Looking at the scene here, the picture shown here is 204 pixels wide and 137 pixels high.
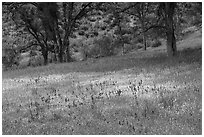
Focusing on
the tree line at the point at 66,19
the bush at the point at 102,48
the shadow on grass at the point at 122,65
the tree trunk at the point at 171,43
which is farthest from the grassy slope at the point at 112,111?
the bush at the point at 102,48

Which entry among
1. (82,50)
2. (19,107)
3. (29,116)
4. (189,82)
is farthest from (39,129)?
(82,50)

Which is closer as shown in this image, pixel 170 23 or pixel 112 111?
pixel 112 111

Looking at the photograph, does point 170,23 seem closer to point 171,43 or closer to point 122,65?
point 171,43

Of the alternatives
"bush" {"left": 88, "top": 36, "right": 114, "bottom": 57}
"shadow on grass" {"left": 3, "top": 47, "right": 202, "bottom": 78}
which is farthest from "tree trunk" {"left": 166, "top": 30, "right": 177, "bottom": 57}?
"bush" {"left": 88, "top": 36, "right": 114, "bottom": 57}

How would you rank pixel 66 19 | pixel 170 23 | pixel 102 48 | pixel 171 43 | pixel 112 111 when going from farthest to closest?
pixel 102 48 → pixel 66 19 → pixel 171 43 → pixel 170 23 → pixel 112 111

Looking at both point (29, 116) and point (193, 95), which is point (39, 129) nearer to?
point (29, 116)

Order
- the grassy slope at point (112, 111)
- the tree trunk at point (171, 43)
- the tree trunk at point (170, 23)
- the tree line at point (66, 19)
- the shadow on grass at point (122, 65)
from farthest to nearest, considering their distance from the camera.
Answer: the tree line at point (66, 19)
the tree trunk at point (171, 43)
the tree trunk at point (170, 23)
the shadow on grass at point (122, 65)
the grassy slope at point (112, 111)

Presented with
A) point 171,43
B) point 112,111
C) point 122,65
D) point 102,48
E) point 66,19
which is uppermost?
point 66,19

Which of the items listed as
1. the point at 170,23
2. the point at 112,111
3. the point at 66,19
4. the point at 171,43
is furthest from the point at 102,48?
the point at 112,111

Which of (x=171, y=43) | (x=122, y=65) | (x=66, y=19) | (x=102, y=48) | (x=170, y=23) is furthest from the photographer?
(x=102, y=48)

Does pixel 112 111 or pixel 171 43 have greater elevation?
pixel 171 43

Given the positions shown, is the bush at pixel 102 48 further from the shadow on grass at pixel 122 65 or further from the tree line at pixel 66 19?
the shadow on grass at pixel 122 65

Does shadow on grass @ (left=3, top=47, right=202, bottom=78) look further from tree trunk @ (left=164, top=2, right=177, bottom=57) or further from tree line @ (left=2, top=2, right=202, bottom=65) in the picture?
tree line @ (left=2, top=2, right=202, bottom=65)

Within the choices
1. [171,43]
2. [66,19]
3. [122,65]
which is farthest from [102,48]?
[122,65]
